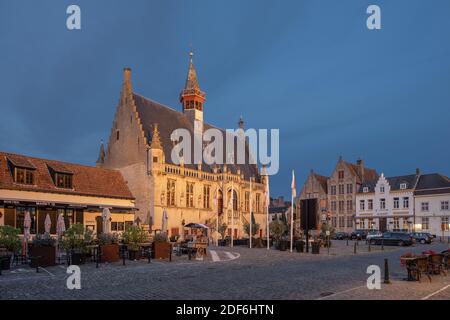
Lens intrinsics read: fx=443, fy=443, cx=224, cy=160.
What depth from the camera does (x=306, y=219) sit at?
105 feet

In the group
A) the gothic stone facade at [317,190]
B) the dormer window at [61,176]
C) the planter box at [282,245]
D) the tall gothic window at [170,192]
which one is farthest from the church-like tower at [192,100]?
the gothic stone facade at [317,190]

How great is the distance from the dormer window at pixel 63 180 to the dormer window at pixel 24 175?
82.2 inches

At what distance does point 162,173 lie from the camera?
43.3 m

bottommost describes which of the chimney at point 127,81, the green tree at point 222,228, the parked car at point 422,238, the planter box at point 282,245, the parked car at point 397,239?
the parked car at point 422,238

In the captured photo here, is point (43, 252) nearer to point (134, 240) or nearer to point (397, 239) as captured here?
point (134, 240)

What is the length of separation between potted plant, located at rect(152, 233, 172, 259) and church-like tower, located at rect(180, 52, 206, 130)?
102ft

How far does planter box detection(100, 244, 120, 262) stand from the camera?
21.9m

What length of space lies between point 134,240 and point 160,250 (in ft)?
5.42

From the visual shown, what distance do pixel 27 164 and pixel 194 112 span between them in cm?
2647

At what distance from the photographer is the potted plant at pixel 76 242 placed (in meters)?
20.7

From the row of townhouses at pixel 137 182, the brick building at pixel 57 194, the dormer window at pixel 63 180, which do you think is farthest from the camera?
the dormer window at pixel 63 180

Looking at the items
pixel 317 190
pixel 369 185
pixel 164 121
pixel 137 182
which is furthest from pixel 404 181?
pixel 137 182

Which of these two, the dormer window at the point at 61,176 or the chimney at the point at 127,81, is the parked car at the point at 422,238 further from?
the dormer window at the point at 61,176

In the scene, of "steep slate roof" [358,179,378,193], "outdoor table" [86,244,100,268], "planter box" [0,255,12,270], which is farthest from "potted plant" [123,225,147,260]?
"steep slate roof" [358,179,378,193]
